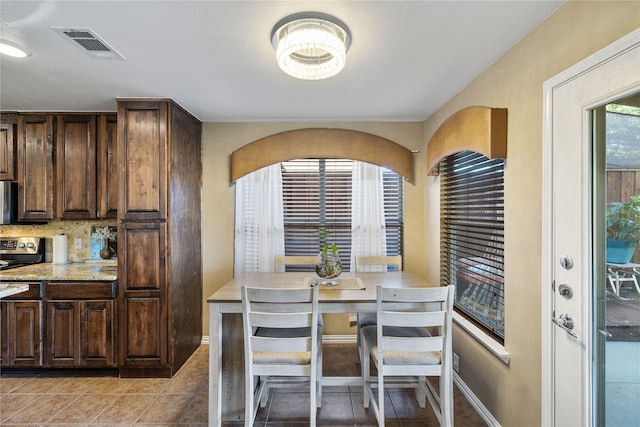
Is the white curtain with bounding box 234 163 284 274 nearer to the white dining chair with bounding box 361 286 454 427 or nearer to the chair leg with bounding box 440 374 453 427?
the white dining chair with bounding box 361 286 454 427

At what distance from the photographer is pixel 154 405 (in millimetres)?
2271

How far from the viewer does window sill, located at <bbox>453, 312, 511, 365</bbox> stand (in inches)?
72.6

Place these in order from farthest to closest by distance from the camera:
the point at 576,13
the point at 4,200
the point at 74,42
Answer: the point at 4,200 < the point at 74,42 < the point at 576,13

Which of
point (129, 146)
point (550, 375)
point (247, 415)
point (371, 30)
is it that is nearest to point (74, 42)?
point (129, 146)

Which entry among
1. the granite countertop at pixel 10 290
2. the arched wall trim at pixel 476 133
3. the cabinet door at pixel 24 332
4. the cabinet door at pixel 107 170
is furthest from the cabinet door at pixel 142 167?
the arched wall trim at pixel 476 133

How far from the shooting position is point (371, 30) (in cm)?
163

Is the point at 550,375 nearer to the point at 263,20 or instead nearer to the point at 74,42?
the point at 263,20

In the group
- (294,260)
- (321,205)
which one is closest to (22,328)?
(294,260)

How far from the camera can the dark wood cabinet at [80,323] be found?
261 centimetres

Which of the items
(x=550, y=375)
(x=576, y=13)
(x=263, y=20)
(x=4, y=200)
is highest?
(x=263, y=20)

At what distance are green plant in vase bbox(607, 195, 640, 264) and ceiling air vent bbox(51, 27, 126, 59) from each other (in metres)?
2.71

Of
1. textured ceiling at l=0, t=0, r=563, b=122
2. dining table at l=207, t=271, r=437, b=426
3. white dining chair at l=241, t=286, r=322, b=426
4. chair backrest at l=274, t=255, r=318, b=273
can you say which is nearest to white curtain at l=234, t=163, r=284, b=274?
chair backrest at l=274, t=255, r=318, b=273

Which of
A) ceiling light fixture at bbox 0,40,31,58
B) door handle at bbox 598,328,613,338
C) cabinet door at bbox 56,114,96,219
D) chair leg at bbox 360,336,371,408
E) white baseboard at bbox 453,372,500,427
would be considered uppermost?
ceiling light fixture at bbox 0,40,31,58

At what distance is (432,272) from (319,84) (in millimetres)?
2149
